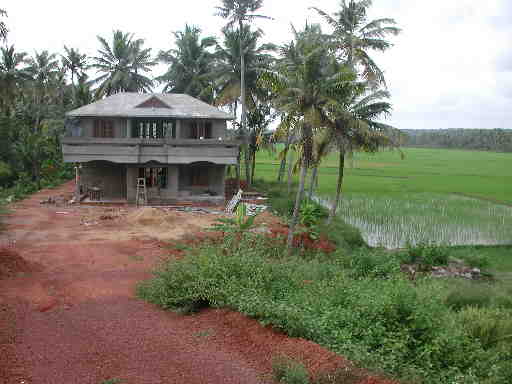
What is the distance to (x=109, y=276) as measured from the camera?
13109 mm

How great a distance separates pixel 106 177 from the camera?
94.9 feet

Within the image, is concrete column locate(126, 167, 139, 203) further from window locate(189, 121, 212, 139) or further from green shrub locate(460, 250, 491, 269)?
green shrub locate(460, 250, 491, 269)

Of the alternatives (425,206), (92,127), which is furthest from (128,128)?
(425,206)

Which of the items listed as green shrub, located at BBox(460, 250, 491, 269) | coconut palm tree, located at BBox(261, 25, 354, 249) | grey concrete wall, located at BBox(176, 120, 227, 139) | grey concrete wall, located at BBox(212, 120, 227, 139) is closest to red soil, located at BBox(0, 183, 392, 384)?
coconut palm tree, located at BBox(261, 25, 354, 249)

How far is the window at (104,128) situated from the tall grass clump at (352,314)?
19.5 metres

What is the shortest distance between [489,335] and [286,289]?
4.10 metres

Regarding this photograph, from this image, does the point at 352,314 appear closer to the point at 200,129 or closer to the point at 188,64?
the point at 200,129

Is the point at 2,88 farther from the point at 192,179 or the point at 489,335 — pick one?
the point at 489,335

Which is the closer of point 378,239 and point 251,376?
point 251,376

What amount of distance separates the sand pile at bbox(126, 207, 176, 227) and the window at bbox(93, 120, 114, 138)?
29.3ft

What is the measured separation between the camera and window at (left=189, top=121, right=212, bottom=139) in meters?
29.9

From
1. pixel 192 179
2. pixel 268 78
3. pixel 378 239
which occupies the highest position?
pixel 268 78

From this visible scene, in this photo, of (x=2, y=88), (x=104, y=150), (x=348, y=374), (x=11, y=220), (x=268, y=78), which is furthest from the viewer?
(x=2, y=88)

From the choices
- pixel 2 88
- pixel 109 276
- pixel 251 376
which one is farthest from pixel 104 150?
pixel 251 376
